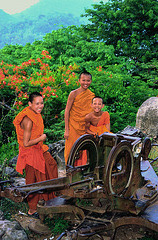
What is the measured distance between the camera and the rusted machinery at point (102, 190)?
3.01 metres

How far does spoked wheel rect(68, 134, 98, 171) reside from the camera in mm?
3312

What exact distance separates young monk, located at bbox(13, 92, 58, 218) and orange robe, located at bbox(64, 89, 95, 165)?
3.46ft

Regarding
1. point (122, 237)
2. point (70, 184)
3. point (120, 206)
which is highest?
point (70, 184)

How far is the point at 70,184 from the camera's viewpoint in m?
3.01

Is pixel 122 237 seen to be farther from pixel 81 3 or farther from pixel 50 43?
pixel 81 3

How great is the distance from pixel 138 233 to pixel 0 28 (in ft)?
193

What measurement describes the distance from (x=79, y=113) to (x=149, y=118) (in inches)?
150

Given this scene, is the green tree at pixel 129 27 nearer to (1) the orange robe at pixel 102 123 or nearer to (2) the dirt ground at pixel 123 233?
(1) the orange robe at pixel 102 123

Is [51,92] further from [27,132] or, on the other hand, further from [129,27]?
[129,27]

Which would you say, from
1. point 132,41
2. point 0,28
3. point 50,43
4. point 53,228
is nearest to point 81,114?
point 53,228

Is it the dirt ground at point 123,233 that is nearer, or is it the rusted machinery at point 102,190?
the rusted machinery at point 102,190

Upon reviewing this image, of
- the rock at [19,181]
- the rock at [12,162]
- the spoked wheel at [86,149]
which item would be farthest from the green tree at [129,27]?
the spoked wheel at [86,149]

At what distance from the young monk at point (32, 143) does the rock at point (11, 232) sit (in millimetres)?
668

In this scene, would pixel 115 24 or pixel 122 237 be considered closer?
pixel 122 237
